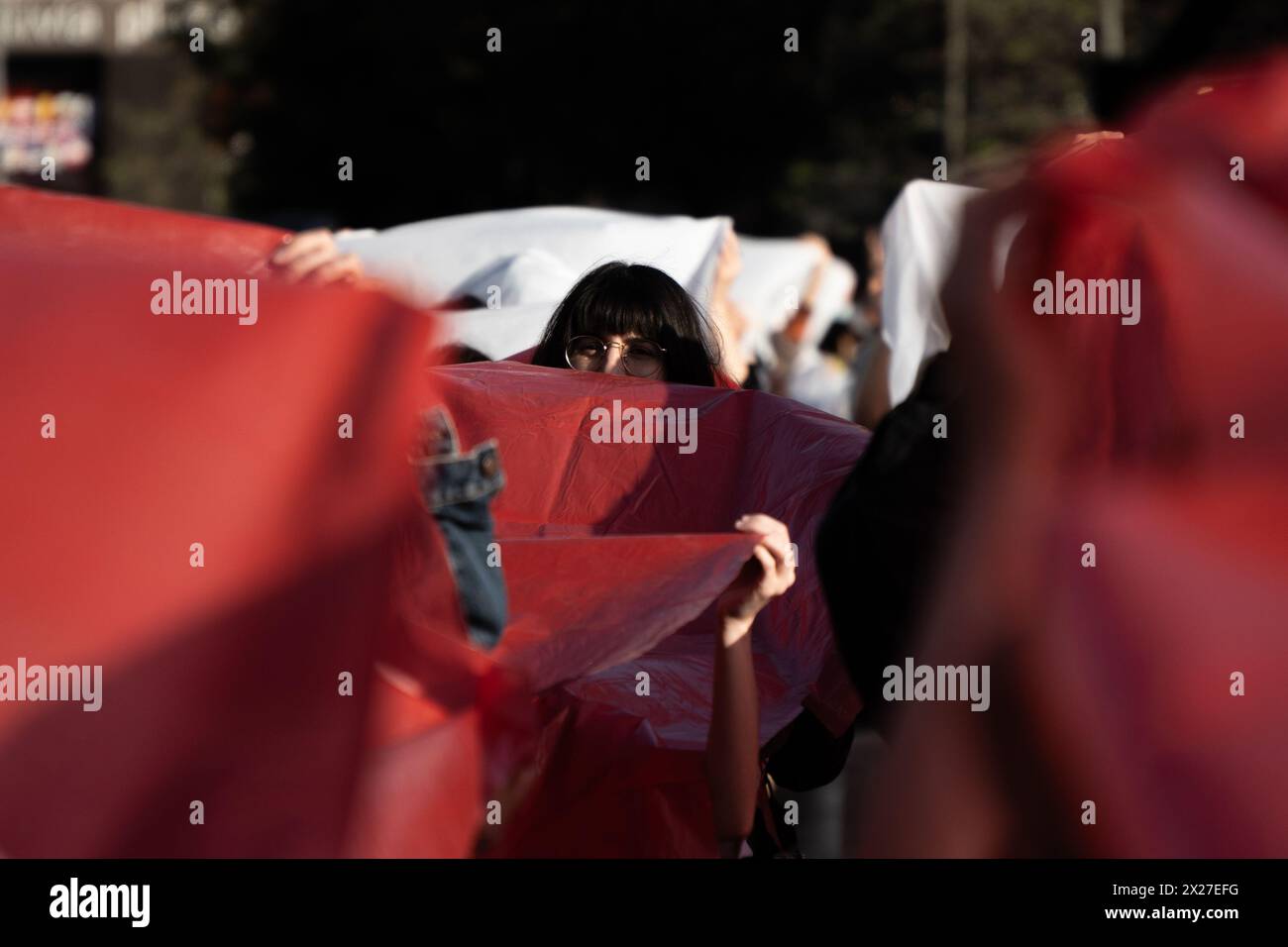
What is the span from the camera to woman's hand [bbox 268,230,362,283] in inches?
92.6

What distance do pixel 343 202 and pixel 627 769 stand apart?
22.3 m

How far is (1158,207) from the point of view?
2.03 metres

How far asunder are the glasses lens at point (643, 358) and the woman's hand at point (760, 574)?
119 cm

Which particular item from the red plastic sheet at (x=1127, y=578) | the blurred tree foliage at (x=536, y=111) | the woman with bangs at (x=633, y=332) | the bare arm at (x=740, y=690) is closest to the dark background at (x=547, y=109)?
the blurred tree foliage at (x=536, y=111)

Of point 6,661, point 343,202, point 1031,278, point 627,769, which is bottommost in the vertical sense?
point 627,769

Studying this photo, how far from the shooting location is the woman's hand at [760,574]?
2531mm

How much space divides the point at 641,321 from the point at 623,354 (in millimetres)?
77

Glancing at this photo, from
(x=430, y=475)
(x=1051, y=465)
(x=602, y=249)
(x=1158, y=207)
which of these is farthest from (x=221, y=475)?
(x=602, y=249)

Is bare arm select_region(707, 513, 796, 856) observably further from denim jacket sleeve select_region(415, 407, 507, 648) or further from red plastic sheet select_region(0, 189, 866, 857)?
denim jacket sleeve select_region(415, 407, 507, 648)

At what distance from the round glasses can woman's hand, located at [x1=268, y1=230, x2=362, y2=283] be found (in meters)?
1.34

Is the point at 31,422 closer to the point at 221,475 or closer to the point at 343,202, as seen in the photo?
the point at 221,475

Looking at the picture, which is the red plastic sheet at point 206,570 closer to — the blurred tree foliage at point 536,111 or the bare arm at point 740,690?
the bare arm at point 740,690
